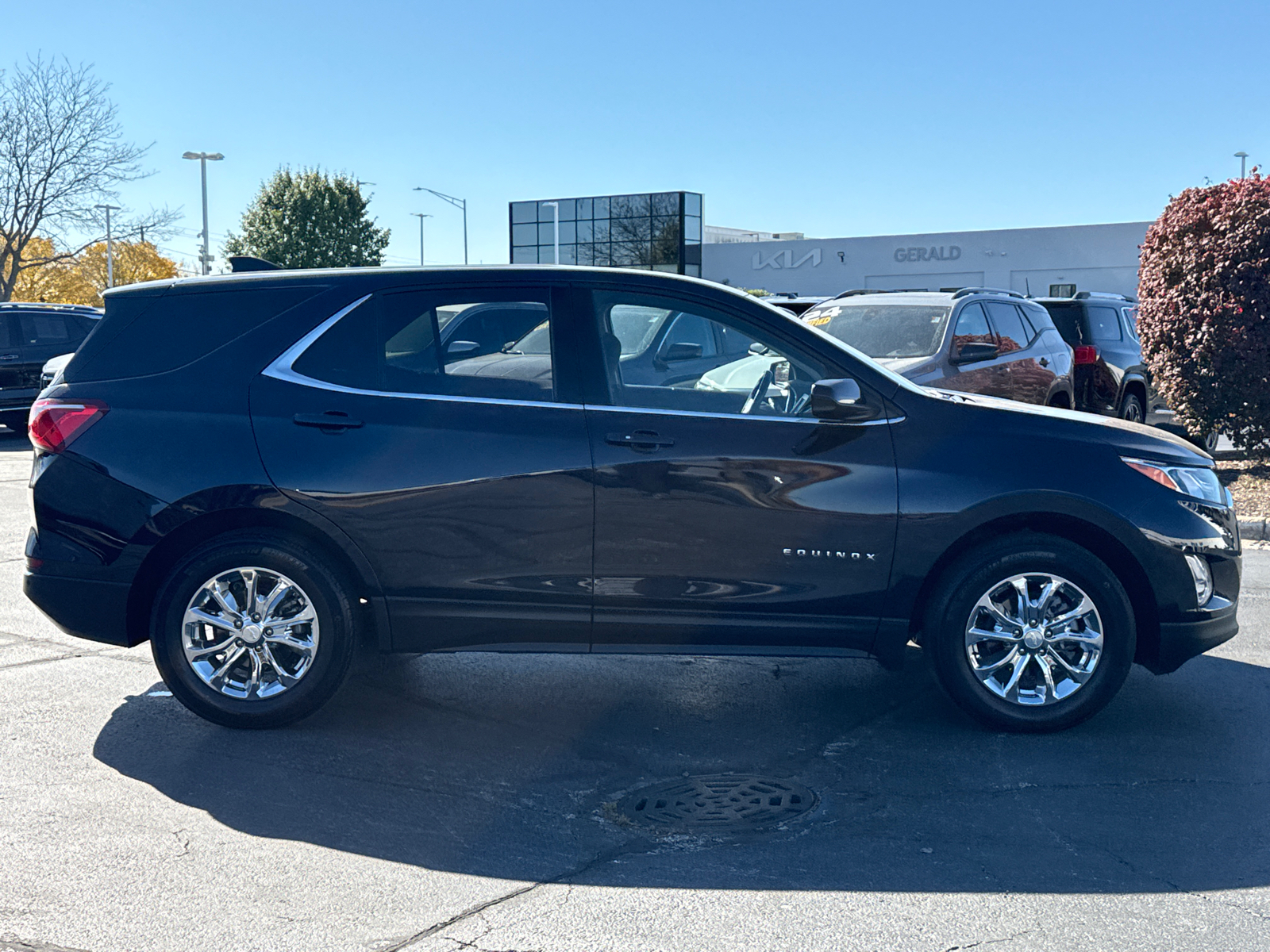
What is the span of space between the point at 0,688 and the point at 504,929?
331 centimetres

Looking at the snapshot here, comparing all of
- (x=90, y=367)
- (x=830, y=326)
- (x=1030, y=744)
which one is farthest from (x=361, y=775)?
(x=830, y=326)

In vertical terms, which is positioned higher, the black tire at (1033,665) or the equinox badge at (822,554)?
the equinox badge at (822,554)

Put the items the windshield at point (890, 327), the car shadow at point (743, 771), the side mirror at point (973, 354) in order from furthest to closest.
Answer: the windshield at point (890, 327) → the side mirror at point (973, 354) → the car shadow at point (743, 771)

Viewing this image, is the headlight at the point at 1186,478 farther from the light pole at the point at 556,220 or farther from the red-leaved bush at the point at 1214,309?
the light pole at the point at 556,220

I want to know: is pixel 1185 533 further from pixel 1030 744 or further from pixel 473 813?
pixel 473 813

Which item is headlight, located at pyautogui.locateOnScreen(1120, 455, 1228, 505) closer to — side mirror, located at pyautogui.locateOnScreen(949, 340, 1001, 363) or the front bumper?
the front bumper

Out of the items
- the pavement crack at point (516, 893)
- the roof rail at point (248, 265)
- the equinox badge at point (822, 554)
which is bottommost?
the pavement crack at point (516, 893)

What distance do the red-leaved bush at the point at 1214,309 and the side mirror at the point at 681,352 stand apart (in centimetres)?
846

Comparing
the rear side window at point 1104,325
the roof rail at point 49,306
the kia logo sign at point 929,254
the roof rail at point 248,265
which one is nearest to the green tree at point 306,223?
the kia logo sign at point 929,254

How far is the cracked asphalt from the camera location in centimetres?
352

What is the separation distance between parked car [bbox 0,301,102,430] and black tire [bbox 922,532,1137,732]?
16.3m

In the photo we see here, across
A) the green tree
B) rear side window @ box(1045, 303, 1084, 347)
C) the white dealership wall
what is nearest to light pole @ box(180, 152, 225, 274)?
the green tree

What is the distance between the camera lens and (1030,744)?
508 cm

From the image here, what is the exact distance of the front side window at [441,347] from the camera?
5117 millimetres
